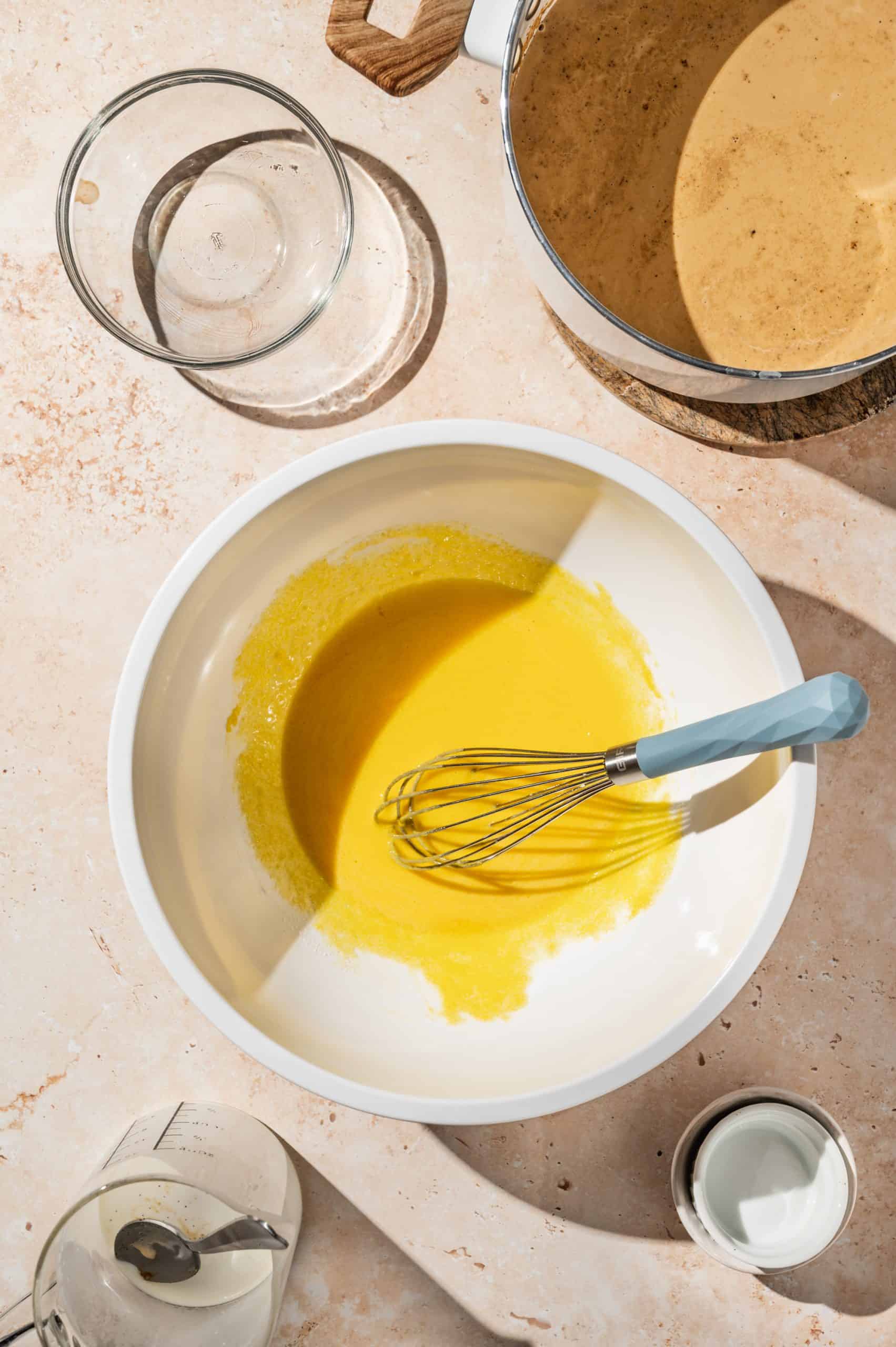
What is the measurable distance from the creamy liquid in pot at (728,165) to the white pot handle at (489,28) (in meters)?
0.06

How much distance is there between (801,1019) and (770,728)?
Answer: 34 centimetres

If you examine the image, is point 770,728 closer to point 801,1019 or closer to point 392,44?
point 801,1019

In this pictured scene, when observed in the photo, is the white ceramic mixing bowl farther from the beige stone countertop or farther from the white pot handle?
the white pot handle

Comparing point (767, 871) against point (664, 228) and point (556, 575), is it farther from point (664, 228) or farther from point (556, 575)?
point (664, 228)

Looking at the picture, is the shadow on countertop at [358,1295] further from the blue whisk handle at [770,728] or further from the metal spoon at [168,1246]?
the blue whisk handle at [770,728]

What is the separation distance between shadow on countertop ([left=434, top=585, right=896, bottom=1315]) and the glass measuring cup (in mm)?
147

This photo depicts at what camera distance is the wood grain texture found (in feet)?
2.43

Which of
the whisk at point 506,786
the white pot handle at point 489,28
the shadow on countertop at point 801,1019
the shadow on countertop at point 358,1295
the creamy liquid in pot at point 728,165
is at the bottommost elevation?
the shadow on countertop at point 358,1295

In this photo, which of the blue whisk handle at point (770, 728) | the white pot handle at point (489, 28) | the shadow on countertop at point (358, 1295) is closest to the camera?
the blue whisk handle at point (770, 728)

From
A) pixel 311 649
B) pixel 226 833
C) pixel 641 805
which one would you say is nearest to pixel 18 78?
pixel 311 649

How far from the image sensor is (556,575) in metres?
0.74

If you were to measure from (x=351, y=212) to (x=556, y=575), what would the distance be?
1.08ft

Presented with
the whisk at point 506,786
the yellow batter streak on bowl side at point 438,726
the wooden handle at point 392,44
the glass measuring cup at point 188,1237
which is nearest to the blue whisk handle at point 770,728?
the whisk at point 506,786

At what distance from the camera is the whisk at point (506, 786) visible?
0.58 m
